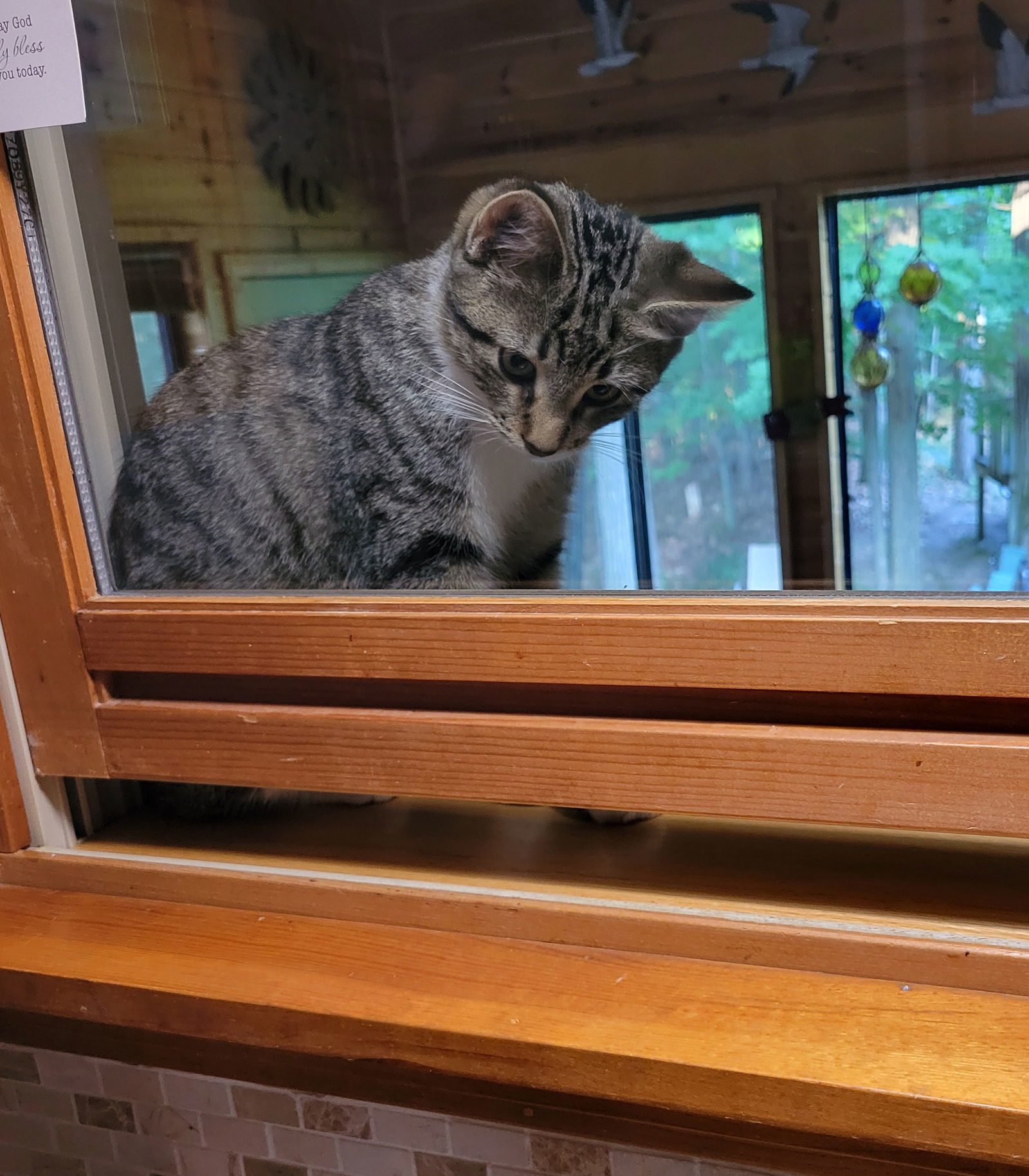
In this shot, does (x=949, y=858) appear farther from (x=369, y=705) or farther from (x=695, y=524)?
(x=369, y=705)

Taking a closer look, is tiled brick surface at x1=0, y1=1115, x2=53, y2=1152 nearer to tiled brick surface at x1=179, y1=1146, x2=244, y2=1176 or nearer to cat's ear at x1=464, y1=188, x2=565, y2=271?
tiled brick surface at x1=179, y1=1146, x2=244, y2=1176

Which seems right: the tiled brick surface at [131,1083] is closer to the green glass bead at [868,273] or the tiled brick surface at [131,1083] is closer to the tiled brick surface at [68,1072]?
the tiled brick surface at [68,1072]

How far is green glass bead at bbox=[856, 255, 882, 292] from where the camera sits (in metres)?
0.58

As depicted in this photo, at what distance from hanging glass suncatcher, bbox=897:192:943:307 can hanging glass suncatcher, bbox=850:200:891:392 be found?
15 millimetres

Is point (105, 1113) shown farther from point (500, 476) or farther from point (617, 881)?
point (500, 476)

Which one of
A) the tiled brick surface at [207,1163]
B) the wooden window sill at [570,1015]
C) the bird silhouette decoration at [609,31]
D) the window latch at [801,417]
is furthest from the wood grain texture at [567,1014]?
the bird silhouette decoration at [609,31]

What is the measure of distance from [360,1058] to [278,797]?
0.89ft

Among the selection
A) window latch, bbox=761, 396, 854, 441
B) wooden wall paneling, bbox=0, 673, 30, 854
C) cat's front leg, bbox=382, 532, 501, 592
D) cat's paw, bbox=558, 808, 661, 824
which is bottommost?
cat's paw, bbox=558, 808, 661, 824

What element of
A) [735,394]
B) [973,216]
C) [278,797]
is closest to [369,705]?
[278,797]

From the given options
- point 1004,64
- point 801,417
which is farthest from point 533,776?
point 1004,64

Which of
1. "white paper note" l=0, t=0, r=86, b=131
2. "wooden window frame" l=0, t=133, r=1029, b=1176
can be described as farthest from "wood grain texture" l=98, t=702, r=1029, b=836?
"white paper note" l=0, t=0, r=86, b=131

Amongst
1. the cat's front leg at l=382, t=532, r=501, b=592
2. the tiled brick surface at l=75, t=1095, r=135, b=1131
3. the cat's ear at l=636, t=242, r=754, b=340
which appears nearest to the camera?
the cat's ear at l=636, t=242, r=754, b=340

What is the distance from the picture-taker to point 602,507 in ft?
2.52

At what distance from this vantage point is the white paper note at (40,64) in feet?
2.19
